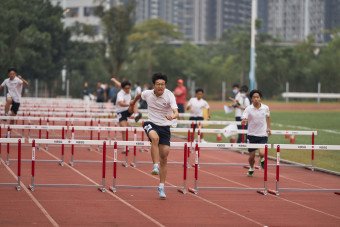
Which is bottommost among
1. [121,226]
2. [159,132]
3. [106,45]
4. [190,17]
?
[121,226]

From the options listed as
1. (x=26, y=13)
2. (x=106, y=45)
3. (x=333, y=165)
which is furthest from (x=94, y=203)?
(x=106, y=45)

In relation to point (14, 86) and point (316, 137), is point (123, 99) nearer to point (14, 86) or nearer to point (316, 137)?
point (14, 86)

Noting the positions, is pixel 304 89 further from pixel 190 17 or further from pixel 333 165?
pixel 190 17

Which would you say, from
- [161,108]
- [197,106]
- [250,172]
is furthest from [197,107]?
[161,108]

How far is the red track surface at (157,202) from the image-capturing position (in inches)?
572

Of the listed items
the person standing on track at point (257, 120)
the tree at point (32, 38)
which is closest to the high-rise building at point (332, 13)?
the tree at point (32, 38)

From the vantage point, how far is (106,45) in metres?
74.3

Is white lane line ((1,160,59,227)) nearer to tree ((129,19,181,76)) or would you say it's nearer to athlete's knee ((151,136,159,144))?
athlete's knee ((151,136,159,144))

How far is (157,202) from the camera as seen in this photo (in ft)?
54.4

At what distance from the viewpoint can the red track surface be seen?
1453 cm

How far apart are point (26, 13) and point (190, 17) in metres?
137

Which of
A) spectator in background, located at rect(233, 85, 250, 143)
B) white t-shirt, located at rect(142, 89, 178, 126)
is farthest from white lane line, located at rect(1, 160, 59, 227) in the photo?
spectator in background, located at rect(233, 85, 250, 143)

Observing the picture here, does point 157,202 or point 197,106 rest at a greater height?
point 197,106

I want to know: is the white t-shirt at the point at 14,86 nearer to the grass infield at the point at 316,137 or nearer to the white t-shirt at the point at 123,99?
the white t-shirt at the point at 123,99
